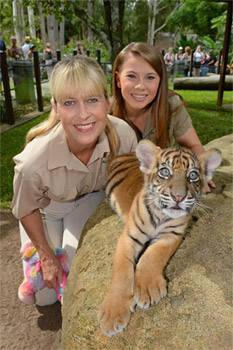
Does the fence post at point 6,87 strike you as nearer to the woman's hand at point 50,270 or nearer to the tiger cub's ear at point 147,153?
the woman's hand at point 50,270

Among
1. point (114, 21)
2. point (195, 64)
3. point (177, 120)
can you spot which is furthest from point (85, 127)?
point (195, 64)

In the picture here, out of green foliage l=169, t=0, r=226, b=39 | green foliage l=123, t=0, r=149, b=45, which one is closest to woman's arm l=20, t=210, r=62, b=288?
green foliage l=169, t=0, r=226, b=39

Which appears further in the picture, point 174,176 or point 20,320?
point 20,320

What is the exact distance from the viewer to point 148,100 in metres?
3.14

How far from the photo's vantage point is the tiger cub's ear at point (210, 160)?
2053mm

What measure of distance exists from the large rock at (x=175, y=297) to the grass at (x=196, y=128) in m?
2.51

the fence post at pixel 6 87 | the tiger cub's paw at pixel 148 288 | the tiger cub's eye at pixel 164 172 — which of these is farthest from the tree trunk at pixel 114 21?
the tiger cub's paw at pixel 148 288

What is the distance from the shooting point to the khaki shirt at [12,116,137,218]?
2496 mm

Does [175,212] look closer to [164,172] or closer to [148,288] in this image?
[164,172]

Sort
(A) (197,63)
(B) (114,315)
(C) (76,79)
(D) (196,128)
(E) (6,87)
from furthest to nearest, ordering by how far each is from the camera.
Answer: (A) (197,63), (E) (6,87), (D) (196,128), (C) (76,79), (B) (114,315)

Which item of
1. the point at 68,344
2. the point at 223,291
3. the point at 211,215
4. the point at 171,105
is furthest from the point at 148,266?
the point at 171,105

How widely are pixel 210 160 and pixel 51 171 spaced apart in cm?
103

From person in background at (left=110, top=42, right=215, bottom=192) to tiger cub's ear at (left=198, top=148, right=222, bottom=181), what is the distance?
0.75m

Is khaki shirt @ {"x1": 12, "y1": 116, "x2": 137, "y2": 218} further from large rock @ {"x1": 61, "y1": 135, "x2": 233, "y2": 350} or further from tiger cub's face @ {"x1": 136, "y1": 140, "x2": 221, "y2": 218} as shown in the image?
tiger cub's face @ {"x1": 136, "y1": 140, "x2": 221, "y2": 218}
